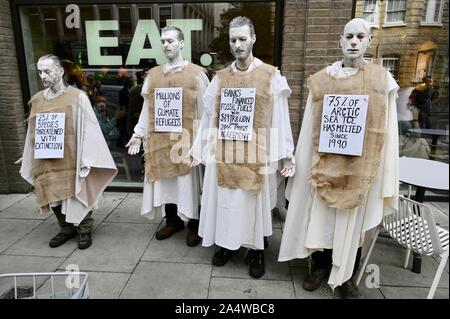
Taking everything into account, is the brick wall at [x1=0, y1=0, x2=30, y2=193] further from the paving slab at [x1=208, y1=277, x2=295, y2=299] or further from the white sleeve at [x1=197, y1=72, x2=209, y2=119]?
the paving slab at [x1=208, y1=277, x2=295, y2=299]

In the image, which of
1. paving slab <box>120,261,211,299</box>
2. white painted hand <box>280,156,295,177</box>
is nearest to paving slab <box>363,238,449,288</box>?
white painted hand <box>280,156,295,177</box>

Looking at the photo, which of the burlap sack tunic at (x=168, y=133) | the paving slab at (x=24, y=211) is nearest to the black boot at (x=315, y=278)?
the burlap sack tunic at (x=168, y=133)

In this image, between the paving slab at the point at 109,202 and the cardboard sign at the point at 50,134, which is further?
the paving slab at the point at 109,202

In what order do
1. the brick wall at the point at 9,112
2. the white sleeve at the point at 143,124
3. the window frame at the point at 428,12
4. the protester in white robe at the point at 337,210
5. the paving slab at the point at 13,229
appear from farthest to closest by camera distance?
the brick wall at the point at 9,112 → the window frame at the point at 428,12 → the paving slab at the point at 13,229 → the white sleeve at the point at 143,124 → the protester in white robe at the point at 337,210

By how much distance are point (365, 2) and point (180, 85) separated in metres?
2.81

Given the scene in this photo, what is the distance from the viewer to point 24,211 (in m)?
4.50

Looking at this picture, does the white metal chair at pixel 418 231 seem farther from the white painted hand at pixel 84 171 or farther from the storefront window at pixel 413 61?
the white painted hand at pixel 84 171

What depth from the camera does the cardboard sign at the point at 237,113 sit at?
285cm

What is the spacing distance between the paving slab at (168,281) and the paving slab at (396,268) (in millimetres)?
1621

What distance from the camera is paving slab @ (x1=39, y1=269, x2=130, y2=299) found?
9.27 ft

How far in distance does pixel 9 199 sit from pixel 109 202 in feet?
4.83

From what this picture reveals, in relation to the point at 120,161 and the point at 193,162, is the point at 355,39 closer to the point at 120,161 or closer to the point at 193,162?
the point at 193,162

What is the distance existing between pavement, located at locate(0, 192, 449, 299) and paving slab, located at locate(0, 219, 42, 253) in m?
0.01

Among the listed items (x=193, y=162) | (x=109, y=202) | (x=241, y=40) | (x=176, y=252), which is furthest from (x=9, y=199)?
(x=241, y=40)
